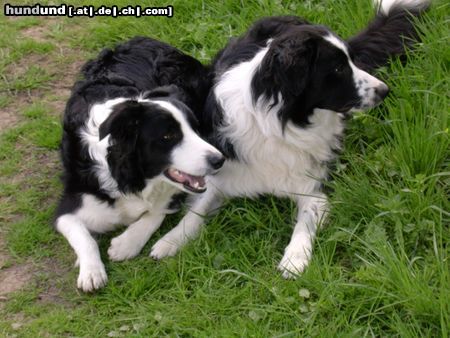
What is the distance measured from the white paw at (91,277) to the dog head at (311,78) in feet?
3.93

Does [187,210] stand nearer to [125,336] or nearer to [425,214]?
[125,336]

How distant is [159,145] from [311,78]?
83cm

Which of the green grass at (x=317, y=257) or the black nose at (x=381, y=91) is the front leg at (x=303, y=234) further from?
the black nose at (x=381, y=91)

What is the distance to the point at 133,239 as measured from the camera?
343cm

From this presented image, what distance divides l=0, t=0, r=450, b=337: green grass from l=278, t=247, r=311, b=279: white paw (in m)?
0.06

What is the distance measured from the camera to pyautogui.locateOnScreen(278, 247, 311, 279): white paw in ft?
9.87

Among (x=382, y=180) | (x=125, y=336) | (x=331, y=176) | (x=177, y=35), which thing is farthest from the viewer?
(x=177, y=35)

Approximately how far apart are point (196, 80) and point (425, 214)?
1.79m

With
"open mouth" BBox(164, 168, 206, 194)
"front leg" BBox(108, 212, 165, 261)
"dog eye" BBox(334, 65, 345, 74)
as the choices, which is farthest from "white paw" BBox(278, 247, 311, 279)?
"dog eye" BBox(334, 65, 345, 74)

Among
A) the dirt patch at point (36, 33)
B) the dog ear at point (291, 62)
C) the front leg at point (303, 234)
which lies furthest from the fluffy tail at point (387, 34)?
the dirt patch at point (36, 33)

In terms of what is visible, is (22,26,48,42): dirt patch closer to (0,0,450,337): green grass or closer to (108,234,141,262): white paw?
(0,0,450,337): green grass

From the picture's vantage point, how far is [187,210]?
3.62m

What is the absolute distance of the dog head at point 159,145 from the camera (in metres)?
3.12

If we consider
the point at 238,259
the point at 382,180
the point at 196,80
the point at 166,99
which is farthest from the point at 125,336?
the point at 196,80
